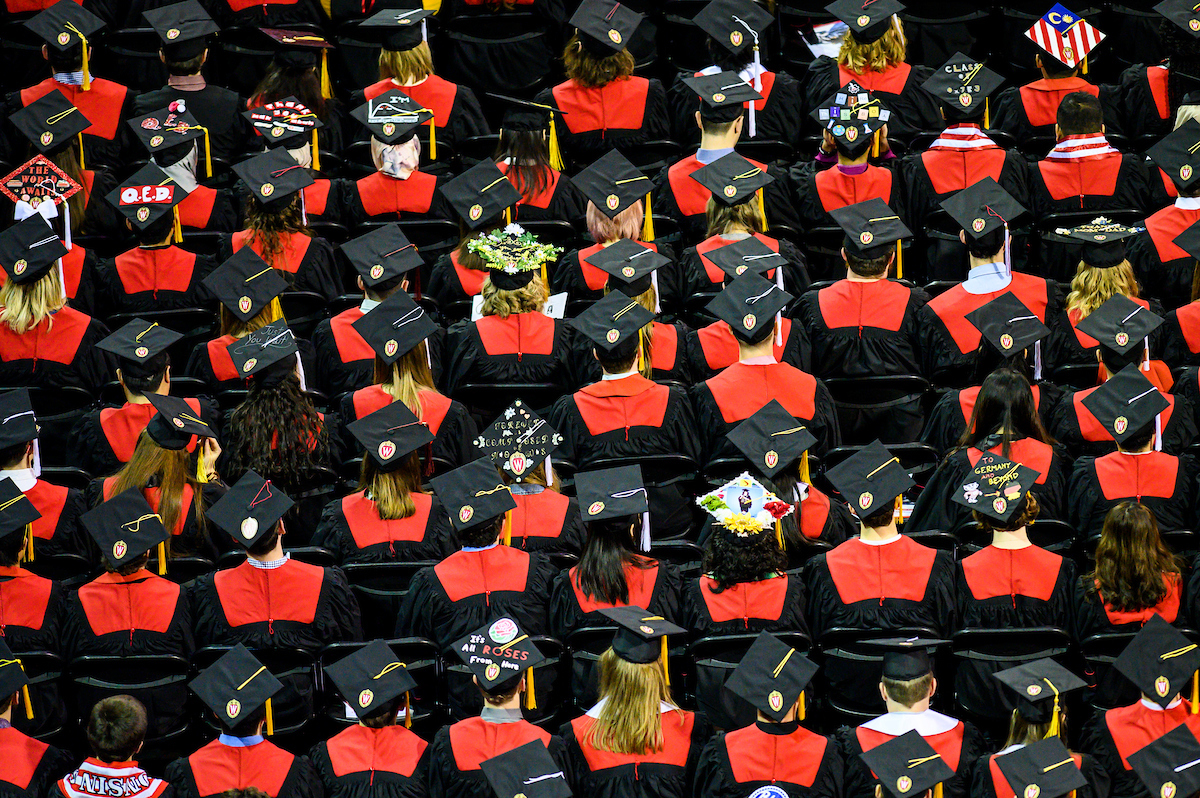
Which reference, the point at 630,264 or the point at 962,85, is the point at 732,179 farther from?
the point at 962,85

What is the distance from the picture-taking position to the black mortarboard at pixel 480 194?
8.56 meters

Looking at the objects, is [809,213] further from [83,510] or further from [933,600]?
[83,510]

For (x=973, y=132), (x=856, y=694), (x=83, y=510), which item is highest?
(x=973, y=132)

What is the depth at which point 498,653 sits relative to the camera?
635 centimetres

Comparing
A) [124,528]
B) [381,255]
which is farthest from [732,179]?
[124,528]

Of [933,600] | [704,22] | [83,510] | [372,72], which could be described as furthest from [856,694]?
[372,72]

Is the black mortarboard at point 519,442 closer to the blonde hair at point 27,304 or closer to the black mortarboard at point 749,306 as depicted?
the black mortarboard at point 749,306

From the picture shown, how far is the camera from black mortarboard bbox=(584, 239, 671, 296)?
26.5 ft

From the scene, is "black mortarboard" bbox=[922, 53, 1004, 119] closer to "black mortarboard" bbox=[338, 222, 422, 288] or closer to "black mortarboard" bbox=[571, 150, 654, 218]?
"black mortarboard" bbox=[571, 150, 654, 218]

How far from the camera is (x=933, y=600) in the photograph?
6793 mm

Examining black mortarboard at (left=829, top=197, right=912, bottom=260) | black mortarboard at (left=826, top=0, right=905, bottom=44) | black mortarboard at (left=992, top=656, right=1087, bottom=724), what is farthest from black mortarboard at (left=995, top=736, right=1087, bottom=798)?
black mortarboard at (left=826, top=0, right=905, bottom=44)

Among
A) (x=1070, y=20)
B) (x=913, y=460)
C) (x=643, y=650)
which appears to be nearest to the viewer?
(x=643, y=650)

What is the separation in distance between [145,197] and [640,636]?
3860 mm

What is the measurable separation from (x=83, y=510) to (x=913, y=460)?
11.4 ft
